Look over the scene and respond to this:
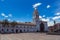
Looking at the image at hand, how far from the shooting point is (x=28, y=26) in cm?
9075

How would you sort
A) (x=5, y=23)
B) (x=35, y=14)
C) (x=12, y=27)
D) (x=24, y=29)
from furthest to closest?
1. (x=35, y=14)
2. (x=24, y=29)
3. (x=12, y=27)
4. (x=5, y=23)

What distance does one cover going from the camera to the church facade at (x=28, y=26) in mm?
80162

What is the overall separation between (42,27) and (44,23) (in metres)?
4.06

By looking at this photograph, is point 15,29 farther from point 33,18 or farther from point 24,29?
point 33,18

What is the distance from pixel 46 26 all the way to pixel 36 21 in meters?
9.59

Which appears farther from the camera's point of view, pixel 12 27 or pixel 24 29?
pixel 24 29

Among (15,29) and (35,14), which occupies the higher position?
(35,14)

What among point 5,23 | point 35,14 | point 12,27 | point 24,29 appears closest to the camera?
point 5,23

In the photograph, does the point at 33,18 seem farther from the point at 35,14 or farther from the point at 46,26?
the point at 46,26

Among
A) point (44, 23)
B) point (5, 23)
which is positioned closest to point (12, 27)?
point (5, 23)

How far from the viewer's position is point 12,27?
273ft

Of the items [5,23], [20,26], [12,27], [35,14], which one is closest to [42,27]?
[35,14]

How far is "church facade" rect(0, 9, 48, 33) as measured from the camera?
263ft

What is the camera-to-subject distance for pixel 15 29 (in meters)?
84.4
